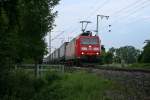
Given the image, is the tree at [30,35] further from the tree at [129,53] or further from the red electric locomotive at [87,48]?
the tree at [129,53]

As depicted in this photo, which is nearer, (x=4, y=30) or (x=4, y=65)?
(x=4, y=30)

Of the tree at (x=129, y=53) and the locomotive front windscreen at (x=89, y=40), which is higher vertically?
the tree at (x=129, y=53)

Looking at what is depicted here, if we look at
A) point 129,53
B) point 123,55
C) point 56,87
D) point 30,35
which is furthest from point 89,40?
point 129,53

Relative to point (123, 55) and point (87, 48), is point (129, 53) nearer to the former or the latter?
point (123, 55)

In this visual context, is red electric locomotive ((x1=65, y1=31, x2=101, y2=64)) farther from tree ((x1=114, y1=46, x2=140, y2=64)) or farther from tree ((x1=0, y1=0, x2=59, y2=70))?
tree ((x1=114, y1=46, x2=140, y2=64))

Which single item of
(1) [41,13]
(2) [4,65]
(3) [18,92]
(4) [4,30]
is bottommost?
(3) [18,92]

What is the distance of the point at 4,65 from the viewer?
24.7 metres

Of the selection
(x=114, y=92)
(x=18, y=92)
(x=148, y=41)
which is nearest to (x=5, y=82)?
(x=18, y=92)

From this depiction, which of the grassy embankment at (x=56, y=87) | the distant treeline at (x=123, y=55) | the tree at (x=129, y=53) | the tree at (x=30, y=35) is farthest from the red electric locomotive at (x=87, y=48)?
the tree at (x=129, y=53)

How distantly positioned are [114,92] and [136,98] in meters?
2.11

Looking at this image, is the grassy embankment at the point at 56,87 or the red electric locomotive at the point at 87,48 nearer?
the grassy embankment at the point at 56,87

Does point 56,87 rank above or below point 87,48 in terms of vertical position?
below

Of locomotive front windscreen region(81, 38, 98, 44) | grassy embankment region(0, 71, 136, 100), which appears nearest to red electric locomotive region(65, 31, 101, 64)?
locomotive front windscreen region(81, 38, 98, 44)

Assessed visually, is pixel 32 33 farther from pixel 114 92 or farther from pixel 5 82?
pixel 114 92
